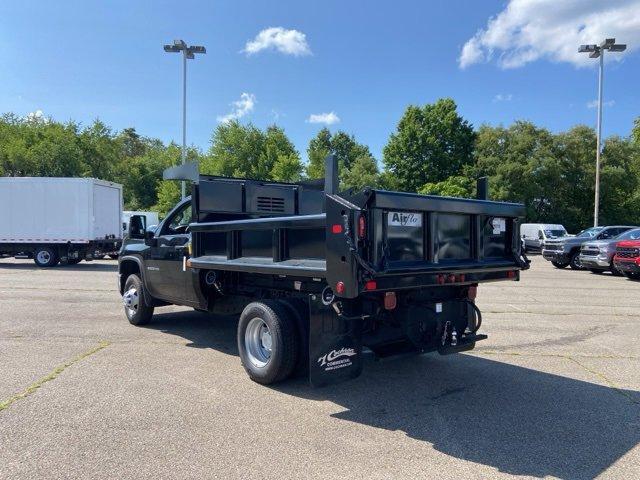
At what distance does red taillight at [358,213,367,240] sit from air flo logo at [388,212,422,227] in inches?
13.9

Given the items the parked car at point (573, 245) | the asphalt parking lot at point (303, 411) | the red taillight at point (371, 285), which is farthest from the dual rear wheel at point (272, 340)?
the parked car at point (573, 245)

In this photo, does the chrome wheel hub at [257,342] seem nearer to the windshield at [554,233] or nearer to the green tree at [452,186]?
the windshield at [554,233]

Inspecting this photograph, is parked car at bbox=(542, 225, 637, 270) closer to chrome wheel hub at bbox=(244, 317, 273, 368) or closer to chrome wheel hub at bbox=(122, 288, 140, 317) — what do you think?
chrome wheel hub at bbox=(122, 288, 140, 317)

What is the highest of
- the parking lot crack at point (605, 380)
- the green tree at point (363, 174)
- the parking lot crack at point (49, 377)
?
the green tree at point (363, 174)

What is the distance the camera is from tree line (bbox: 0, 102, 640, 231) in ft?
133

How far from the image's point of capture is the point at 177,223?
295 inches

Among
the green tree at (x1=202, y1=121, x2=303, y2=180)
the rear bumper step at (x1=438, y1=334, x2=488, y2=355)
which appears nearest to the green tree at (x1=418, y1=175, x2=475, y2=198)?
the green tree at (x1=202, y1=121, x2=303, y2=180)

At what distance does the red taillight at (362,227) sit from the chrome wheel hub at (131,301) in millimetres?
5111

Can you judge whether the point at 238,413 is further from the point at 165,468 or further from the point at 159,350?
the point at 159,350

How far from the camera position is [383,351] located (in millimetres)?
4930

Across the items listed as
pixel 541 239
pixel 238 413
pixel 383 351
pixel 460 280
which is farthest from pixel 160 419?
pixel 541 239

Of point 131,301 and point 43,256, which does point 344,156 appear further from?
point 131,301

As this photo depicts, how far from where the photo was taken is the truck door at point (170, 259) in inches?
264

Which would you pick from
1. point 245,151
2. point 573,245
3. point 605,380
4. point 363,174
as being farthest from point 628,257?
point 245,151
